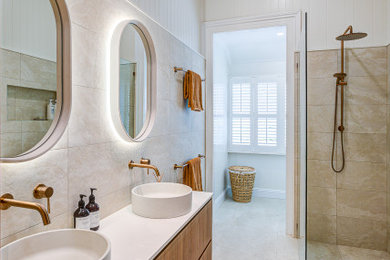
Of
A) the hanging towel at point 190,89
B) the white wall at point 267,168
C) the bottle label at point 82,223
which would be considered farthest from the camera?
the white wall at point 267,168

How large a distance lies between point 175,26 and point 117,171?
1.45 metres

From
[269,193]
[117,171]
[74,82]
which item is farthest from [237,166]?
[74,82]

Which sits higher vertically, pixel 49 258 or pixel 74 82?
pixel 74 82

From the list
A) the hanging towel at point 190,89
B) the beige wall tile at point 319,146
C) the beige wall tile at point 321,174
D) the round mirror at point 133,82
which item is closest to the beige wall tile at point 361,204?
the beige wall tile at point 321,174

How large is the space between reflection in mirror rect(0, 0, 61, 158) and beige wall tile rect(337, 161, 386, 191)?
2.50 meters

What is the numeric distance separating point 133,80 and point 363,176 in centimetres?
222

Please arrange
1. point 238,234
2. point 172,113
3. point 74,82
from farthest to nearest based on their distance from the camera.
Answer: point 238,234 < point 172,113 < point 74,82

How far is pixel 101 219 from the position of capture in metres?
1.31

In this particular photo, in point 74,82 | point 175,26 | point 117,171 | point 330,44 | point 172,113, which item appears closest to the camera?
point 74,82

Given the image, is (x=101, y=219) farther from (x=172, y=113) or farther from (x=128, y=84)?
(x=172, y=113)

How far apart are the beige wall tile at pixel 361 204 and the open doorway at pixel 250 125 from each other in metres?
0.45

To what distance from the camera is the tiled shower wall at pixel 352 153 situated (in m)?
2.32

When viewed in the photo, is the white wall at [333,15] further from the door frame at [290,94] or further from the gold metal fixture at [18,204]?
the gold metal fixture at [18,204]

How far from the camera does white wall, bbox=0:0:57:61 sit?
857 mm
